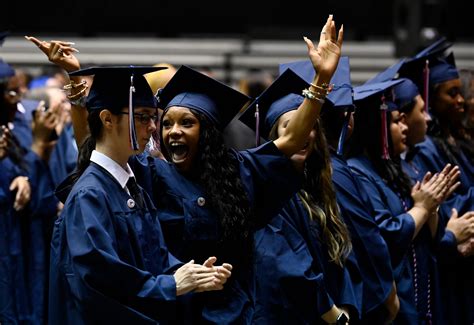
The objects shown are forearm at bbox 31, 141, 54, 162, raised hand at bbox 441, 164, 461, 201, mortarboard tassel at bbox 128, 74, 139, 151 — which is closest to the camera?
mortarboard tassel at bbox 128, 74, 139, 151

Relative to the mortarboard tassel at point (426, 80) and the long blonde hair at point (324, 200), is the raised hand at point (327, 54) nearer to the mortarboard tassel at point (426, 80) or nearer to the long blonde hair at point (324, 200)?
the long blonde hair at point (324, 200)

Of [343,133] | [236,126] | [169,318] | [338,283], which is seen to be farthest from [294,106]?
[236,126]

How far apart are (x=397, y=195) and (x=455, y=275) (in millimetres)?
723

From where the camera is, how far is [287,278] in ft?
15.3

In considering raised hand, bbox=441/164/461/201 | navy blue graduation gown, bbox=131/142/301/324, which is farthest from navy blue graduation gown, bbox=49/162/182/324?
raised hand, bbox=441/164/461/201

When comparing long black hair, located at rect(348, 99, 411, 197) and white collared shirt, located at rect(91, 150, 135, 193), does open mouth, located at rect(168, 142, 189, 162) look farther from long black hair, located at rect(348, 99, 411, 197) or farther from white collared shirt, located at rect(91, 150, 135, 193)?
long black hair, located at rect(348, 99, 411, 197)

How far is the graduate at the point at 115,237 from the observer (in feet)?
12.2

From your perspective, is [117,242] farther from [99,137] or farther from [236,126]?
[236,126]

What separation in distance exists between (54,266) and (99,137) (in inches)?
19.2

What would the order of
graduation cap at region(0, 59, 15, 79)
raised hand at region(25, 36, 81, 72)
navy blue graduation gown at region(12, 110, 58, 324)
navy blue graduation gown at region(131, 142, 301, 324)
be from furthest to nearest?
navy blue graduation gown at region(12, 110, 58, 324)
graduation cap at region(0, 59, 15, 79)
raised hand at region(25, 36, 81, 72)
navy blue graduation gown at region(131, 142, 301, 324)

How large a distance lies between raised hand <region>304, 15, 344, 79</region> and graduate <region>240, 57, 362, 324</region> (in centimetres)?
42

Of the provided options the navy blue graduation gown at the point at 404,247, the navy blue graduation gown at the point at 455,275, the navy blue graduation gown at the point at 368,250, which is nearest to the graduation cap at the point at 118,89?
the navy blue graduation gown at the point at 368,250

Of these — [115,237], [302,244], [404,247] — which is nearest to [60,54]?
[115,237]

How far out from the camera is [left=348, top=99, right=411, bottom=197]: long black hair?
548 centimetres
